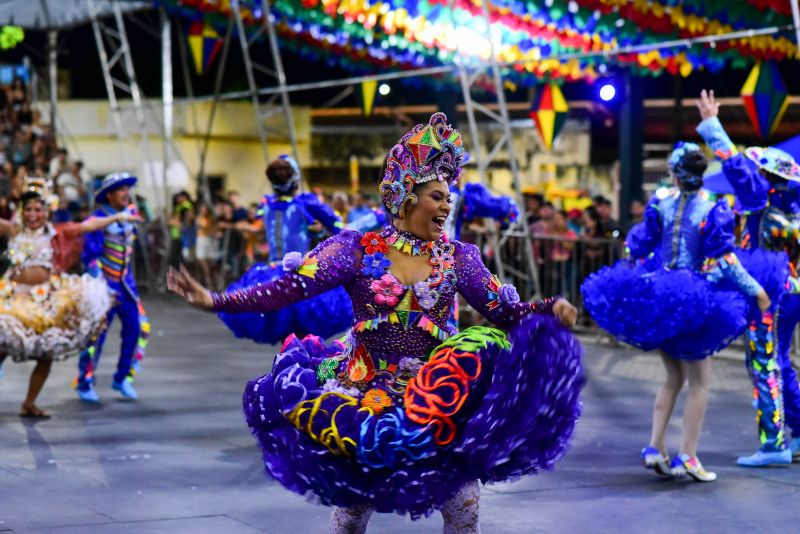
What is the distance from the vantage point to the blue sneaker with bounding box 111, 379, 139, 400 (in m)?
10.9

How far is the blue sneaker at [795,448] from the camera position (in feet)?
27.8

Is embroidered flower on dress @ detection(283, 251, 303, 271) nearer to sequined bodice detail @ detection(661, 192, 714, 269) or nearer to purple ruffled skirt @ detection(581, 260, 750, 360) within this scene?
purple ruffled skirt @ detection(581, 260, 750, 360)

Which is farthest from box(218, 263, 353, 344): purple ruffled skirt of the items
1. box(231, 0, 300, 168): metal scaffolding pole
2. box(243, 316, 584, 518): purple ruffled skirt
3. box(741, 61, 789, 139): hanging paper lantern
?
box(741, 61, 789, 139): hanging paper lantern

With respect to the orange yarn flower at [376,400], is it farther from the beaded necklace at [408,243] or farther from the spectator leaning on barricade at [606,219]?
the spectator leaning on barricade at [606,219]

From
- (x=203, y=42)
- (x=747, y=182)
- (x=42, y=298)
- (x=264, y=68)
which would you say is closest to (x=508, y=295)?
(x=747, y=182)

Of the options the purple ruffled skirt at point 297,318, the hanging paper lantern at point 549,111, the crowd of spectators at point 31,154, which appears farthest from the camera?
the crowd of spectators at point 31,154

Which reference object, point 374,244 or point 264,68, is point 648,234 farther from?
point 264,68

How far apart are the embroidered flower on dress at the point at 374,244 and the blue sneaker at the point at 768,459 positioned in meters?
4.06

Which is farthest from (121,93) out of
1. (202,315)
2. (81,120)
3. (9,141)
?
(202,315)

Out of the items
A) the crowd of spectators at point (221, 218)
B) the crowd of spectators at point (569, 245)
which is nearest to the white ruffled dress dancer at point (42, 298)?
the crowd of spectators at point (221, 218)

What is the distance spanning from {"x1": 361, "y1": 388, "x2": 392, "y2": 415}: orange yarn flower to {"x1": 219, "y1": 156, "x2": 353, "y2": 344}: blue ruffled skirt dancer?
4.10 metres

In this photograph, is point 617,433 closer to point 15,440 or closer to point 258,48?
point 15,440

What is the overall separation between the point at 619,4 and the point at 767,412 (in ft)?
25.8

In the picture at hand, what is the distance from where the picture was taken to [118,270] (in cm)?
1063
